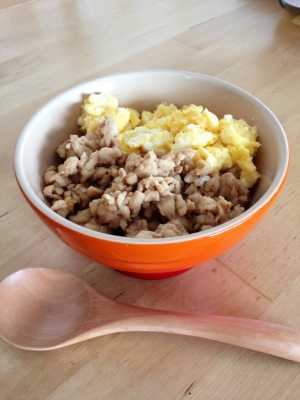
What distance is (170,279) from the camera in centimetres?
57

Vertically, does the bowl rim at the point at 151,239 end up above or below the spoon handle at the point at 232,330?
above

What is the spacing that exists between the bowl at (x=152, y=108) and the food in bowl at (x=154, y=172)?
0.02m

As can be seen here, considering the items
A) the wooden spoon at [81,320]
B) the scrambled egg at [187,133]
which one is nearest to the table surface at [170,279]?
the wooden spoon at [81,320]

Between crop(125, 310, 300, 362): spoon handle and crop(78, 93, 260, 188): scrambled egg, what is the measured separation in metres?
0.20

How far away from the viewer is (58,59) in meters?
1.07

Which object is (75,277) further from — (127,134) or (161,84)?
(161,84)

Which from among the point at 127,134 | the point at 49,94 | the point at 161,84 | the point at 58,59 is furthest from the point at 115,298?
the point at 58,59

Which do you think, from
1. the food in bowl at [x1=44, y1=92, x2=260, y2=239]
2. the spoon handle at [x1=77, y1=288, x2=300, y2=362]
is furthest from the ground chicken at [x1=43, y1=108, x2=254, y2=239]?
the spoon handle at [x1=77, y1=288, x2=300, y2=362]

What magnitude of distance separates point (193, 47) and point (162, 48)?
0.09m

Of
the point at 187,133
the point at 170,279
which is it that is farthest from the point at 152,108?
the point at 170,279

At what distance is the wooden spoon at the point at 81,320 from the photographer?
0.47m

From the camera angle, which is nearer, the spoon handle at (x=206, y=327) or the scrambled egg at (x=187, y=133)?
the spoon handle at (x=206, y=327)

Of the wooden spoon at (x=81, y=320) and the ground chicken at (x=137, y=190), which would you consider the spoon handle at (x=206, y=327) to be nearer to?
the wooden spoon at (x=81, y=320)

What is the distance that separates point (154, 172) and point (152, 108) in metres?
0.21
